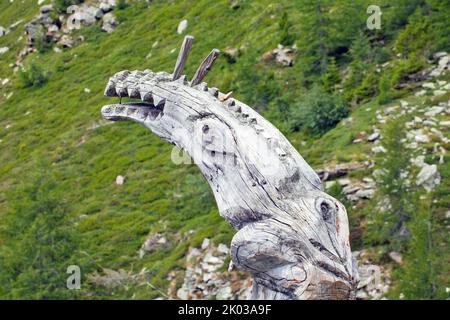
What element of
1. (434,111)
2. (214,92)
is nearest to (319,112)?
Result: (434,111)

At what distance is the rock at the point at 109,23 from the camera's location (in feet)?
266

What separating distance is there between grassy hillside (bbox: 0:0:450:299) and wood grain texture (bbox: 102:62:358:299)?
16.2 metres

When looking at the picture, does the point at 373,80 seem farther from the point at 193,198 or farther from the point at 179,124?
the point at 179,124

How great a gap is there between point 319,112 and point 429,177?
44.0 feet

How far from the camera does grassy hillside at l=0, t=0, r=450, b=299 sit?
2958 cm

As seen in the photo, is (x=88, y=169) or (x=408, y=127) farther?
(x=88, y=169)

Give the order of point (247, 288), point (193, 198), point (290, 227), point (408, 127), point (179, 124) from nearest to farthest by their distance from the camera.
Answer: point (290, 227) → point (179, 124) → point (247, 288) → point (408, 127) → point (193, 198)

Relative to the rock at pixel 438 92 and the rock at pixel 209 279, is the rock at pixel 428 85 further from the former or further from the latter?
the rock at pixel 209 279

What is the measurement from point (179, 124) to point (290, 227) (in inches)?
54.7

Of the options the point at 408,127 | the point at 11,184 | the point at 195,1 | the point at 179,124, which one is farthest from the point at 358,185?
the point at 195,1

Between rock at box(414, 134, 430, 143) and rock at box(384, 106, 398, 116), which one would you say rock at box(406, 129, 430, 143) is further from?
rock at box(384, 106, 398, 116)

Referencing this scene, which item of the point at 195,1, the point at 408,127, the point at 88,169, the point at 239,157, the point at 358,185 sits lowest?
the point at 239,157

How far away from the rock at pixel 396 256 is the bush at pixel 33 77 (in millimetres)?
53397

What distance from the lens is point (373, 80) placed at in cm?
4331
